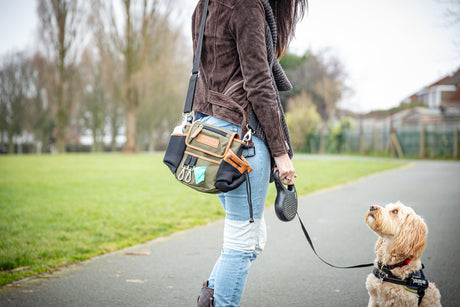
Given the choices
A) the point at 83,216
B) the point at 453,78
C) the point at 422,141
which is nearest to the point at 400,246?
the point at 83,216

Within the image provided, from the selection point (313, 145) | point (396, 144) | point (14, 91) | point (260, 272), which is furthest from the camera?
point (14, 91)

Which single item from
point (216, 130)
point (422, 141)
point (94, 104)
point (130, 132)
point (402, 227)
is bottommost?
point (422, 141)

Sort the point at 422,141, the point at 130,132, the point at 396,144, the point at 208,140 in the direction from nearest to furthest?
1. the point at 208,140
2. the point at 422,141
3. the point at 396,144
4. the point at 130,132

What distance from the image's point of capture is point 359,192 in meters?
9.08

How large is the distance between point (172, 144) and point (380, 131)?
26696 millimetres

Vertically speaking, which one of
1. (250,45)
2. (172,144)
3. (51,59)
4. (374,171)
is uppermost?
(51,59)

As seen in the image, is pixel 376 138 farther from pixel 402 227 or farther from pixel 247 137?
pixel 247 137

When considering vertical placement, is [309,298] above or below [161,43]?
below

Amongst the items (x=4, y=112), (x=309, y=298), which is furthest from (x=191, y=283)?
(x=4, y=112)

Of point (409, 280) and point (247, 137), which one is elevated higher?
point (247, 137)

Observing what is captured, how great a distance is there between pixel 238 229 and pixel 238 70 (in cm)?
79

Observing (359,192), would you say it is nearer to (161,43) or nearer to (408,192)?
(408,192)

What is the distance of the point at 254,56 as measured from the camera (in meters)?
1.84

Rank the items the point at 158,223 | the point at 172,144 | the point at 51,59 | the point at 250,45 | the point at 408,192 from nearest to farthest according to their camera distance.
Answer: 1. the point at 250,45
2. the point at 172,144
3. the point at 158,223
4. the point at 408,192
5. the point at 51,59
